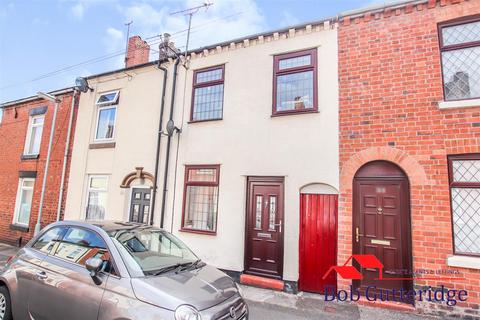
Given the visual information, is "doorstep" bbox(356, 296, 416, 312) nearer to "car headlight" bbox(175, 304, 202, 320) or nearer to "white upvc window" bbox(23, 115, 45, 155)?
"car headlight" bbox(175, 304, 202, 320)

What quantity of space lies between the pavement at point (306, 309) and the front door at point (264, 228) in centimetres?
67

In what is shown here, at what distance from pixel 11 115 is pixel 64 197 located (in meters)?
5.68

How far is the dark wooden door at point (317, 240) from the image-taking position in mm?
5941

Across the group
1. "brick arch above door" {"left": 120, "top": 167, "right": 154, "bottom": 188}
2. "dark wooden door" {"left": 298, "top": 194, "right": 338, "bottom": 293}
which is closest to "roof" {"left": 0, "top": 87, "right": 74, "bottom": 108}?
"brick arch above door" {"left": 120, "top": 167, "right": 154, "bottom": 188}

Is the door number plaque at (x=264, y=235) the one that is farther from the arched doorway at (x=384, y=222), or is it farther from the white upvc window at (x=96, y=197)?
the white upvc window at (x=96, y=197)

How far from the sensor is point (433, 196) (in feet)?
17.2

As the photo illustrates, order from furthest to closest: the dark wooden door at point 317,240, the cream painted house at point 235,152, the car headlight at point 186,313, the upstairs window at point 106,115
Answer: the upstairs window at point 106,115, the cream painted house at point 235,152, the dark wooden door at point 317,240, the car headlight at point 186,313

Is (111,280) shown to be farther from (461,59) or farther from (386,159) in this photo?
(461,59)

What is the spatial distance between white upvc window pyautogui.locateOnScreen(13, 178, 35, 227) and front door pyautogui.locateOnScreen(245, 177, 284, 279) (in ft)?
30.3

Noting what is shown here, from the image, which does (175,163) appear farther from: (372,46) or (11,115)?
(11,115)

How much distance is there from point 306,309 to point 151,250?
332 cm

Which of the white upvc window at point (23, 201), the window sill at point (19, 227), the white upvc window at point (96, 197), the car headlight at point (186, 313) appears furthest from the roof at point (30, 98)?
the car headlight at point (186, 313)

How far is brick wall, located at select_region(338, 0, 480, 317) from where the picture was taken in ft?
16.9

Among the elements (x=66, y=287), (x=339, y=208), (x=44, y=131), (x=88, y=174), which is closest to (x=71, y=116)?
(x=44, y=131)
